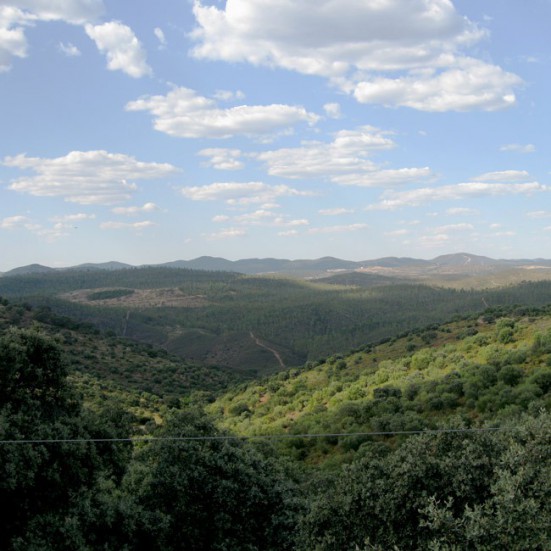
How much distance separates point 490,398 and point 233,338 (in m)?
114

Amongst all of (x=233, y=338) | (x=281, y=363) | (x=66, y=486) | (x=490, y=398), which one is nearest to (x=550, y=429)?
(x=66, y=486)

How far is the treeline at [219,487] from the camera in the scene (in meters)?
10.9

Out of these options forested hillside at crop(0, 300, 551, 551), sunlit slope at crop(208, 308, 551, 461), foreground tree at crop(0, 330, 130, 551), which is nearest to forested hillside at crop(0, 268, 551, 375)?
sunlit slope at crop(208, 308, 551, 461)

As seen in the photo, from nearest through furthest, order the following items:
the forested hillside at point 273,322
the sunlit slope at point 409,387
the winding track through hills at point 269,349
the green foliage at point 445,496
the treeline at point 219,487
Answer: the green foliage at point 445,496
the treeline at point 219,487
the sunlit slope at point 409,387
the winding track through hills at point 269,349
the forested hillside at point 273,322

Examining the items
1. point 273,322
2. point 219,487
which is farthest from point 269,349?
point 219,487

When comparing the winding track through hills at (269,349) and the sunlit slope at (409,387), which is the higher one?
the sunlit slope at (409,387)

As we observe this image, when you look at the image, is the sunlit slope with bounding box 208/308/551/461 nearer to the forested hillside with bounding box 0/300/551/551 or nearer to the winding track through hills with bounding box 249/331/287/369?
the forested hillside with bounding box 0/300/551/551

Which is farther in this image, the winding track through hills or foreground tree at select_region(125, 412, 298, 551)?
the winding track through hills

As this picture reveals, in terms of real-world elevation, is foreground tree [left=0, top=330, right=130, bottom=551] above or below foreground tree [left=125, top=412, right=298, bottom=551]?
above

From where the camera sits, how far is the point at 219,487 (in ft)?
56.0

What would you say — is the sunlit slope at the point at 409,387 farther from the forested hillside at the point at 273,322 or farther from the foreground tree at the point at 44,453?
the forested hillside at the point at 273,322

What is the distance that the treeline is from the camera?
1091 cm

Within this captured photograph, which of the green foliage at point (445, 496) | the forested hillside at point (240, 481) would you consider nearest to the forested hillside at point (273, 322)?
the forested hillside at point (240, 481)

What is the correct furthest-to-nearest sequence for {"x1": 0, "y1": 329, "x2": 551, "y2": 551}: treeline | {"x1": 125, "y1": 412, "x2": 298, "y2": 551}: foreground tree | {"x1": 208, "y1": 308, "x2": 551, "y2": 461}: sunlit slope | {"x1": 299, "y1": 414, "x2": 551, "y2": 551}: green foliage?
→ {"x1": 208, "y1": 308, "x2": 551, "y2": 461}: sunlit slope → {"x1": 125, "y1": 412, "x2": 298, "y2": 551}: foreground tree → {"x1": 0, "y1": 329, "x2": 551, "y2": 551}: treeline → {"x1": 299, "y1": 414, "x2": 551, "y2": 551}: green foliage
